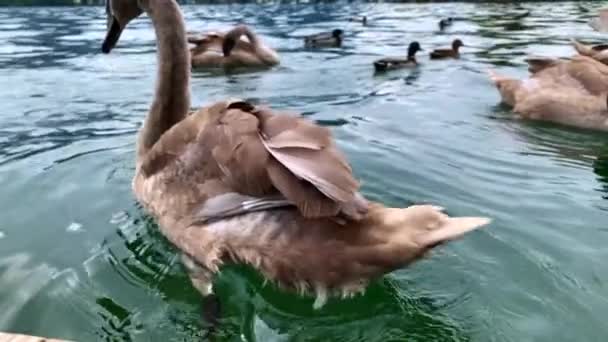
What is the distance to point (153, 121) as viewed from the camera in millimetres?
5562

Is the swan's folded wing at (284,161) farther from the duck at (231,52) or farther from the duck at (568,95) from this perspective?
the duck at (231,52)

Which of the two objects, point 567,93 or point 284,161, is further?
point 567,93

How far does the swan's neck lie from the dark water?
78cm

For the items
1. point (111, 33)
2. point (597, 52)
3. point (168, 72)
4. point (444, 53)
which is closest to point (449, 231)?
point (168, 72)

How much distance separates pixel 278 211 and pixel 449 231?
3.20 ft

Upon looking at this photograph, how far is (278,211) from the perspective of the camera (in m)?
3.75

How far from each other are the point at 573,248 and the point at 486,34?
19061mm

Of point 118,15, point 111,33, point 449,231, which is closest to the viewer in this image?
point 449,231

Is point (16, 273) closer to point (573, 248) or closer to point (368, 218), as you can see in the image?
point (368, 218)

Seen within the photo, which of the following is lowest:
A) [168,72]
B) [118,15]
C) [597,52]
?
[597,52]

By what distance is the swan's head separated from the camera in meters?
6.15

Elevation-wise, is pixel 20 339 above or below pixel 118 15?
below

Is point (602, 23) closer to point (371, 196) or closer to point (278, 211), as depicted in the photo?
point (371, 196)

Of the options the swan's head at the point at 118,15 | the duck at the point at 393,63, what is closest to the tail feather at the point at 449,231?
the swan's head at the point at 118,15
